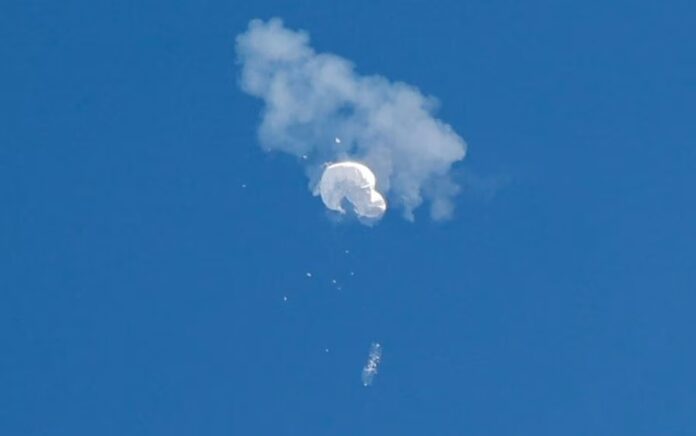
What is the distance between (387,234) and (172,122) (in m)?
0.76

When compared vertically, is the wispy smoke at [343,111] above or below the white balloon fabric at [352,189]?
above

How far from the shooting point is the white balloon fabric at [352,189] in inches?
114

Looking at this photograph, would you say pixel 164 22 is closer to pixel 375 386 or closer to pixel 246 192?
pixel 246 192

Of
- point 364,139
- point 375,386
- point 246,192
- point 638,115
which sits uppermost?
point 638,115

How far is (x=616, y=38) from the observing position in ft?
9.53

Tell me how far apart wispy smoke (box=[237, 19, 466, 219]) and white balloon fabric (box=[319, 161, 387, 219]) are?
2cm

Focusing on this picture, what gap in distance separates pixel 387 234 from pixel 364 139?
31 centimetres

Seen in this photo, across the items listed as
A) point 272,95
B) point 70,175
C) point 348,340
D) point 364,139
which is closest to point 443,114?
point 364,139

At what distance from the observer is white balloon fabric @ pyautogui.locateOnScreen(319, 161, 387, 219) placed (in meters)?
2.88

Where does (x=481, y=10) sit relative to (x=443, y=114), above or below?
above

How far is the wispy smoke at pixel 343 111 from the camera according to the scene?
2.89m

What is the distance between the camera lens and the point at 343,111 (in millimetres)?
2912

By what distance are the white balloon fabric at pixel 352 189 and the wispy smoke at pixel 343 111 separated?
2 centimetres

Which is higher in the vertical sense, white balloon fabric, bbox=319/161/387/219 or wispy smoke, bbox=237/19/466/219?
wispy smoke, bbox=237/19/466/219
